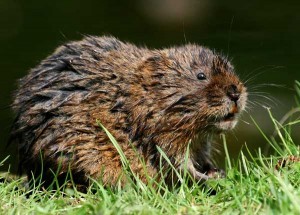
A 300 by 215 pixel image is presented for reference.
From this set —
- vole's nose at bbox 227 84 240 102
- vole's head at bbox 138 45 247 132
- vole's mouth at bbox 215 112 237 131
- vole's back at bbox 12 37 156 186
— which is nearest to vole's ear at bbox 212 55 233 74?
vole's head at bbox 138 45 247 132

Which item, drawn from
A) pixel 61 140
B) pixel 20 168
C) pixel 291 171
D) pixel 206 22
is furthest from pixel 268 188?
pixel 206 22

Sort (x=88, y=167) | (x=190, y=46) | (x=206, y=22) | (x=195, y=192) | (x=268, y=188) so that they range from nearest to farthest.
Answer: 1. (x=268, y=188)
2. (x=195, y=192)
3. (x=88, y=167)
4. (x=190, y=46)
5. (x=206, y=22)

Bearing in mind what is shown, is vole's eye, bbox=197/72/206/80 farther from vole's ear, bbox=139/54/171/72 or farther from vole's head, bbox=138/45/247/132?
vole's ear, bbox=139/54/171/72

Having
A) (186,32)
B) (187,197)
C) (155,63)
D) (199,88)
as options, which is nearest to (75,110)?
(155,63)

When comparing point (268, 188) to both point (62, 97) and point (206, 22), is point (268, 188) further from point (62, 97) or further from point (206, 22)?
point (206, 22)

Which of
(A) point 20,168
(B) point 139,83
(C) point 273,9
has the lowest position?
(A) point 20,168
